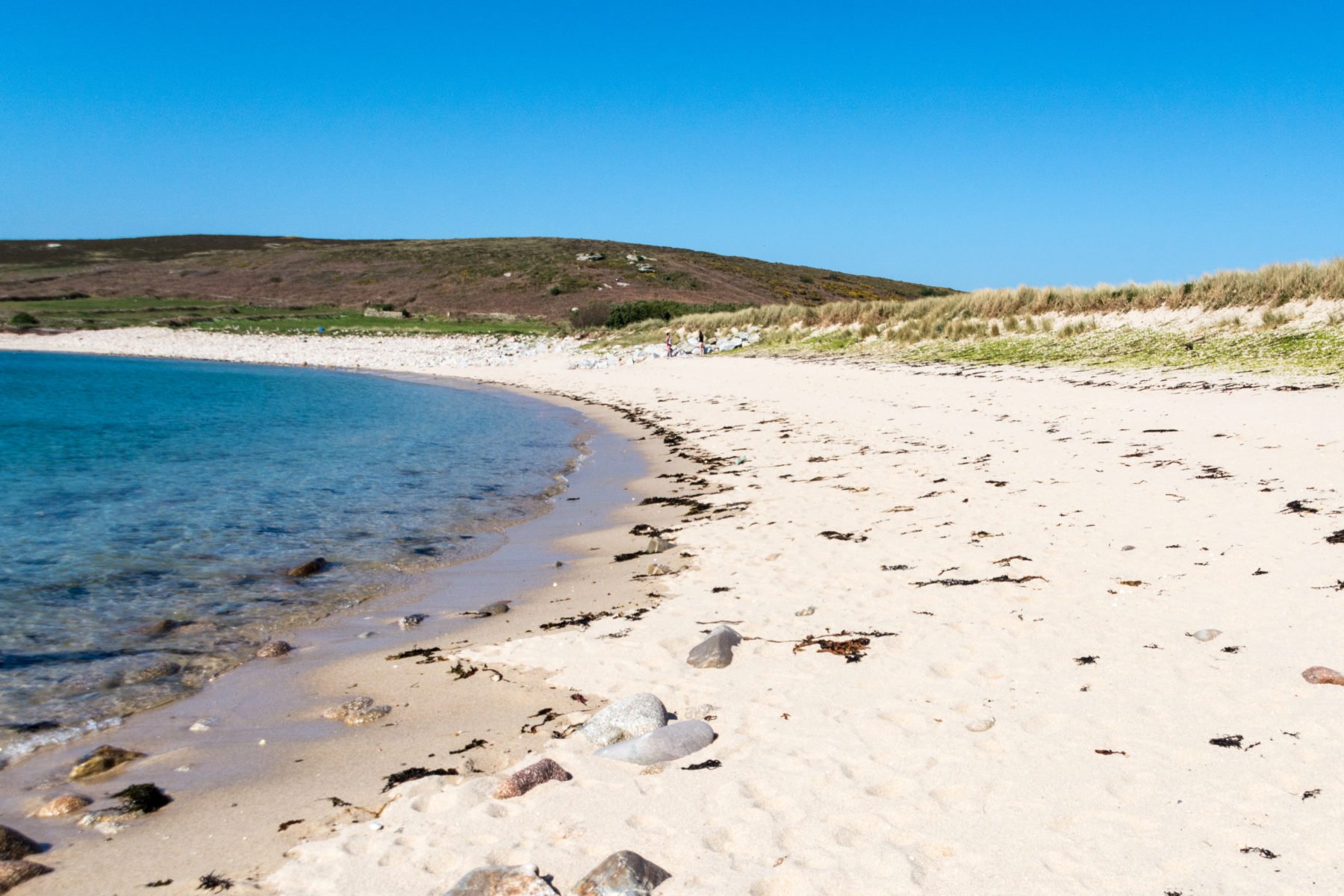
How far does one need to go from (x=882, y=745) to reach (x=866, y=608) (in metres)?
1.95

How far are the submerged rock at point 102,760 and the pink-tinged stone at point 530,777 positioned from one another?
187 centimetres

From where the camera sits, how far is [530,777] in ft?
11.4

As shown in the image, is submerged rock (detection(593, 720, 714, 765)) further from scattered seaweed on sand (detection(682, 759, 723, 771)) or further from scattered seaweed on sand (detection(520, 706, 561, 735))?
scattered seaweed on sand (detection(520, 706, 561, 735))

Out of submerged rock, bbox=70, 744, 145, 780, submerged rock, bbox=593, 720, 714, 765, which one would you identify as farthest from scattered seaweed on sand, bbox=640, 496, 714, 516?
submerged rock, bbox=70, 744, 145, 780

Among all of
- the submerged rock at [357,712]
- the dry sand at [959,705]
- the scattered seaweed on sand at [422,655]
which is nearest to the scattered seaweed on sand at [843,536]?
the dry sand at [959,705]

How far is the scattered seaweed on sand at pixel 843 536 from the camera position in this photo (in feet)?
24.1

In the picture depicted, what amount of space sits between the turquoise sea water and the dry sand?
1666 millimetres

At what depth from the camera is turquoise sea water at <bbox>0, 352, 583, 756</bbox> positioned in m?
5.33

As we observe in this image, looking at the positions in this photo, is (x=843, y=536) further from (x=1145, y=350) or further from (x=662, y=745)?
(x=1145, y=350)

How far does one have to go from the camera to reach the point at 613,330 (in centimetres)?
4225

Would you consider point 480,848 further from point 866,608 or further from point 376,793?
point 866,608

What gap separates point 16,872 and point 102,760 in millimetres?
933

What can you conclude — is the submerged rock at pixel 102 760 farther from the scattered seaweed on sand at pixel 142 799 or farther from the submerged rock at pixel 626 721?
the submerged rock at pixel 626 721

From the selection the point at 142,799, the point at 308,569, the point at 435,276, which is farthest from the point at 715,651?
the point at 435,276
